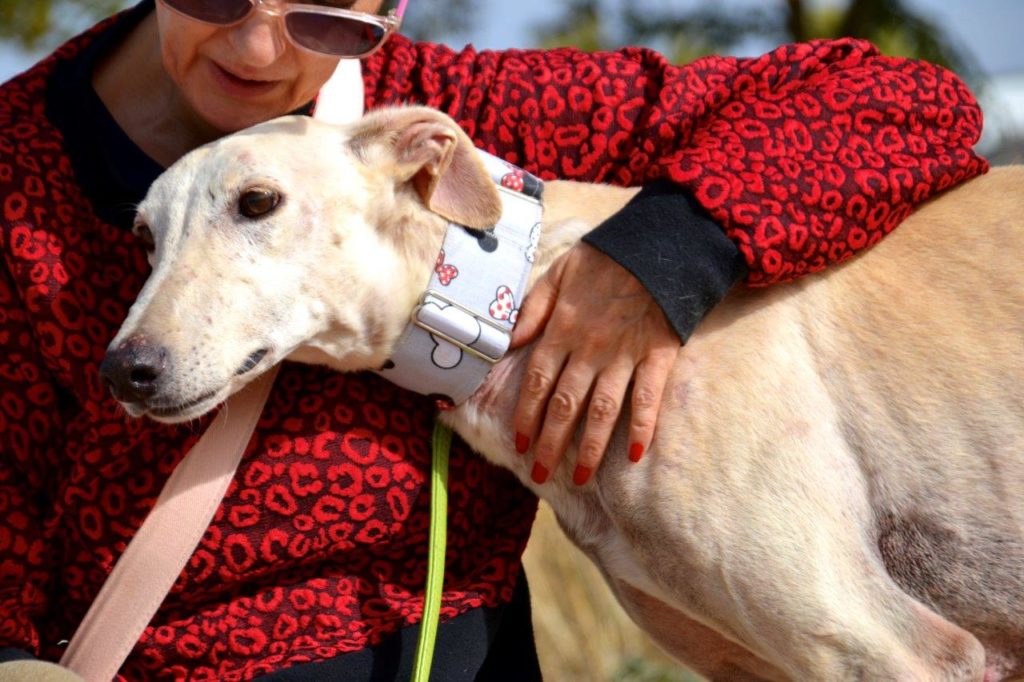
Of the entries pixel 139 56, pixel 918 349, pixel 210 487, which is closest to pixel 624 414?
pixel 918 349

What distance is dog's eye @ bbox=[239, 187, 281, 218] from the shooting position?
8.08ft

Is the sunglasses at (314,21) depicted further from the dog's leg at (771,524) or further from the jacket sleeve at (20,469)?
the dog's leg at (771,524)

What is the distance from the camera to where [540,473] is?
249cm

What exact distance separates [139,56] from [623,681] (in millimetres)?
3149

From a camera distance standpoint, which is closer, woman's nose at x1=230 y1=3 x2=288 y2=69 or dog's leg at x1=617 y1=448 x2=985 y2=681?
dog's leg at x1=617 y1=448 x2=985 y2=681

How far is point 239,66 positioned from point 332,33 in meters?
0.21

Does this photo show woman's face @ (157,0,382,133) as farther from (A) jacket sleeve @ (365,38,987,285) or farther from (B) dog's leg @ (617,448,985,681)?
(B) dog's leg @ (617,448,985,681)

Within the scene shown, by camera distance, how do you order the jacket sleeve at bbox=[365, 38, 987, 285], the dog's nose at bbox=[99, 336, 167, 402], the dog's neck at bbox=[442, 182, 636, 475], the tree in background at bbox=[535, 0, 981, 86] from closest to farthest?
the dog's nose at bbox=[99, 336, 167, 402]
the jacket sleeve at bbox=[365, 38, 987, 285]
the dog's neck at bbox=[442, 182, 636, 475]
the tree in background at bbox=[535, 0, 981, 86]

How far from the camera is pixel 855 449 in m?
2.50

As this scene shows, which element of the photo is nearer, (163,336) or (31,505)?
(163,336)

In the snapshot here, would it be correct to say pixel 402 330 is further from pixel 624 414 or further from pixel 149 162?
pixel 149 162

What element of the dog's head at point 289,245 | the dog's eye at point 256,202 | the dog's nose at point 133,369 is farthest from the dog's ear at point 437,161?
the dog's nose at point 133,369

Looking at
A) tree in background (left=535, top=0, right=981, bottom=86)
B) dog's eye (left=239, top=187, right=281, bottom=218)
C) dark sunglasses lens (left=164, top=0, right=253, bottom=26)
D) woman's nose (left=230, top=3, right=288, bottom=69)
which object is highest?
dark sunglasses lens (left=164, top=0, right=253, bottom=26)

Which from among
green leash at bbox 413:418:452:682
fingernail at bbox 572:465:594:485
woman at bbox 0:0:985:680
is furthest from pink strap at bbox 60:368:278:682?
fingernail at bbox 572:465:594:485
